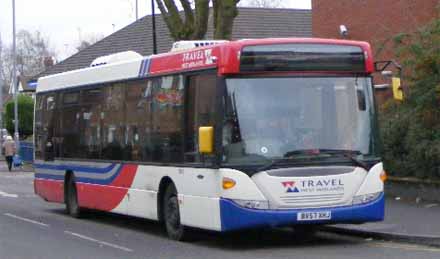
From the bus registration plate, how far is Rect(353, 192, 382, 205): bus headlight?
455 mm

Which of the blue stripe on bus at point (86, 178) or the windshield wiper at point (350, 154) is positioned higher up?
the windshield wiper at point (350, 154)

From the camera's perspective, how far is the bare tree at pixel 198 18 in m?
24.7

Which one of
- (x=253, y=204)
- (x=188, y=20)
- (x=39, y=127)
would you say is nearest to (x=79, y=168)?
(x=39, y=127)

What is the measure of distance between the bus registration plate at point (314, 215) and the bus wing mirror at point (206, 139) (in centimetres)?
152

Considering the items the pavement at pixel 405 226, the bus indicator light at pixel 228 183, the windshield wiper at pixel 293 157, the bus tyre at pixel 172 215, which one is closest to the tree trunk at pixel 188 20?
the pavement at pixel 405 226

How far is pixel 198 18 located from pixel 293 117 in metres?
11.8

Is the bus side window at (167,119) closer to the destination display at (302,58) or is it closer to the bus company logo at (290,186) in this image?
the destination display at (302,58)

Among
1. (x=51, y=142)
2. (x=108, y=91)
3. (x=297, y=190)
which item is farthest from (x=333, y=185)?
(x=51, y=142)

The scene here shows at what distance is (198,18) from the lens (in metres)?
25.4

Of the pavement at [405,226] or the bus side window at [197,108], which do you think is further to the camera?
the pavement at [405,226]

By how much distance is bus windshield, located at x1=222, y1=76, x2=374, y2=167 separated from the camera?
13.8m

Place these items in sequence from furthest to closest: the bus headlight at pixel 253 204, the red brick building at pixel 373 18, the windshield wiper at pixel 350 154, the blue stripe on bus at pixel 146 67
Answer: the red brick building at pixel 373 18 → the blue stripe on bus at pixel 146 67 → the windshield wiper at pixel 350 154 → the bus headlight at pixel 253 204

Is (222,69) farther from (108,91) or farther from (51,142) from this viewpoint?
(51,142)

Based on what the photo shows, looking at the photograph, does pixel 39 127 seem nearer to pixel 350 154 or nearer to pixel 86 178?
pixel 86 178
